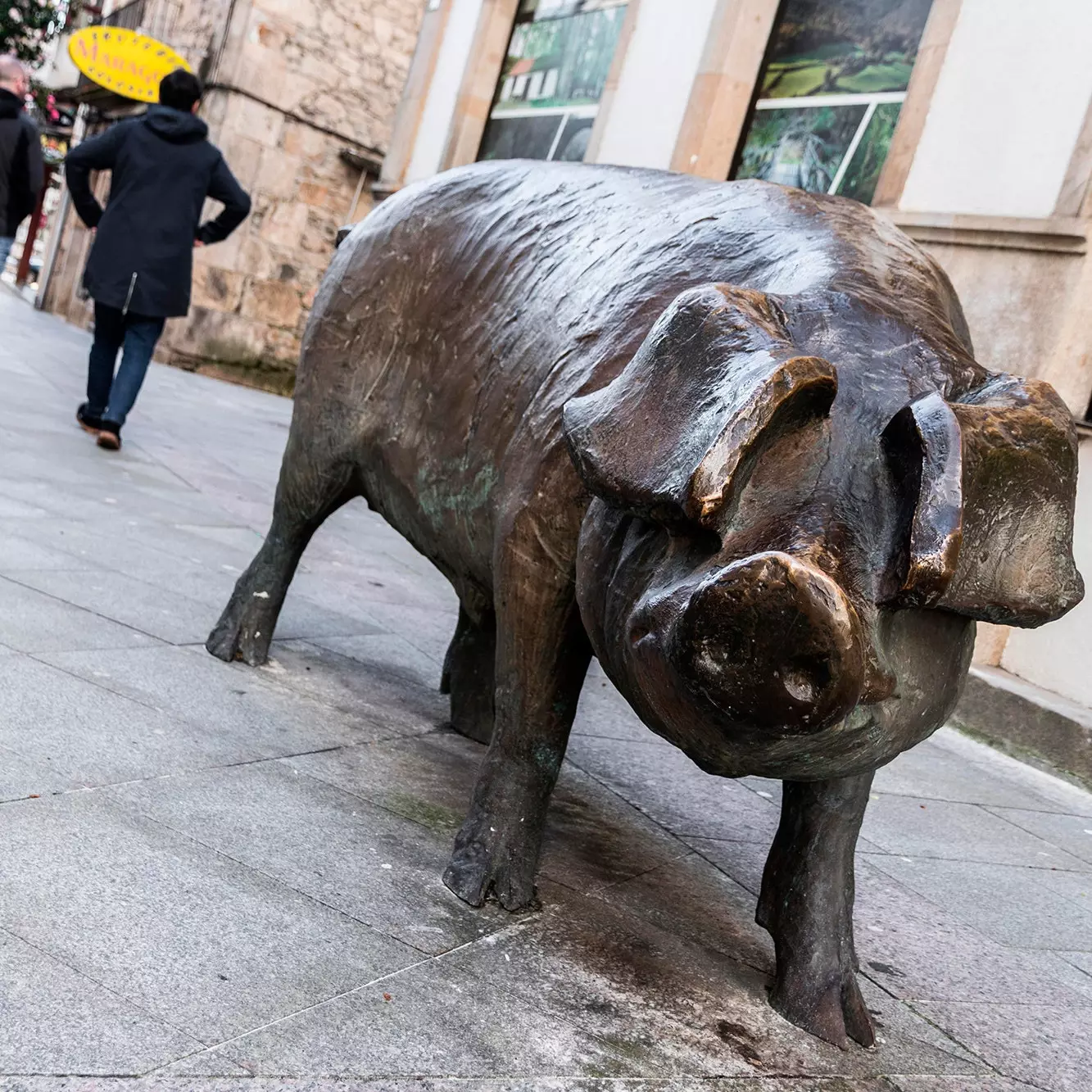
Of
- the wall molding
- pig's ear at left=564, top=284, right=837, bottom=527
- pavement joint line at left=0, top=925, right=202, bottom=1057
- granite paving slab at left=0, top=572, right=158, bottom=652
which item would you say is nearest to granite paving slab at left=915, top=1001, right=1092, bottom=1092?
pig's ear at left=564, top=284, right=837, bottom=527

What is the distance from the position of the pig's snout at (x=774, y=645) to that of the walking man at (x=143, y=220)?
615cm

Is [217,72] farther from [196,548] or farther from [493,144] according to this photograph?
[196,548]

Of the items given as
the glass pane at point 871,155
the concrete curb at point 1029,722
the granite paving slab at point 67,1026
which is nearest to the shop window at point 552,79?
the glass pane at point 871,155

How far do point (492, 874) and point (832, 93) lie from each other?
7708mm

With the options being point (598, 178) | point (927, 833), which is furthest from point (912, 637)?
point (927, 833)

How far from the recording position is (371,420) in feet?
11.9

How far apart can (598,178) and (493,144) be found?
33.9 feet

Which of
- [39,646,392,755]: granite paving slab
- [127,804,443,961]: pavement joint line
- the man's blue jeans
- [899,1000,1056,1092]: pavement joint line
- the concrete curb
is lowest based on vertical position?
[39,646,392,755]: granite paving slab

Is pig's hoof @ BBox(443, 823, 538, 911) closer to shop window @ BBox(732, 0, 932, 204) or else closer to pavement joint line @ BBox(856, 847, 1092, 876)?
pavement joint line @ BBox(856, 847, 1092, 876)

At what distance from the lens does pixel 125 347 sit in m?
7.41

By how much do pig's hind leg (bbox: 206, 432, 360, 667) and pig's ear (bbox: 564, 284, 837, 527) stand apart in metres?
1.81

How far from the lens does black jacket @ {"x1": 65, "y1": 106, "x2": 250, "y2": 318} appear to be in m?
7.31

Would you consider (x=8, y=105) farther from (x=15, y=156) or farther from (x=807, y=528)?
(x=807, y=528)

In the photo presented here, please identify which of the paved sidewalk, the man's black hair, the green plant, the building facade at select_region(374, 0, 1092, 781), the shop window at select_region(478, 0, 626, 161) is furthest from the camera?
the green plant
